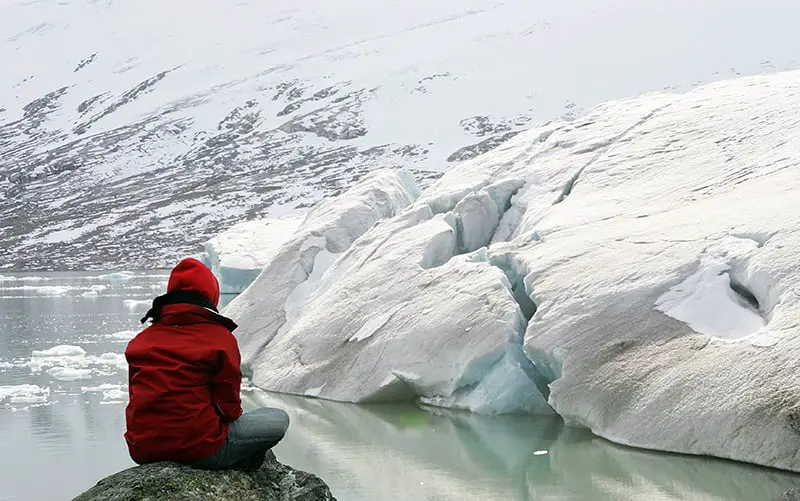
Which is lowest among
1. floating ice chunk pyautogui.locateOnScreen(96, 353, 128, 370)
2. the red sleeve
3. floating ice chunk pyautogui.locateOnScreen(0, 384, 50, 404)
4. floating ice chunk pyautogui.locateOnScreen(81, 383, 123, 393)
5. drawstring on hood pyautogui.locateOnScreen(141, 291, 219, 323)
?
floating ice chunk pyautogui.locateOnScreen(96, 353, 128, 370)

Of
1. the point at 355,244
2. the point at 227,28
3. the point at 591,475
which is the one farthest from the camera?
the point at 227,28

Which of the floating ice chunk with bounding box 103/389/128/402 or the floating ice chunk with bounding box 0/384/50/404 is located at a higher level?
the floating ice chunk with bounding box 0/384/50/404

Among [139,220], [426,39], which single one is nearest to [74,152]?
[139,220]

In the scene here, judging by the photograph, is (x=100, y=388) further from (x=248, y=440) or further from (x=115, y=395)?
(x=248, y=440)

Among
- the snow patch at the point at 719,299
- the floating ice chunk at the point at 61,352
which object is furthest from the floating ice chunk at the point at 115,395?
the snow patch at the point at 719,299

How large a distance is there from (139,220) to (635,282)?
75657mm

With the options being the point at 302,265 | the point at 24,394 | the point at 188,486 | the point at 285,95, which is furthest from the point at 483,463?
the point at 285,95

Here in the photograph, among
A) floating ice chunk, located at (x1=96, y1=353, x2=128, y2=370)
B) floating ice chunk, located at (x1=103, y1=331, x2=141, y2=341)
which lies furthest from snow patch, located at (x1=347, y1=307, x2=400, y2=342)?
floating ice chunk, located at (x1=103, y1=331, x2=141, y2=341)

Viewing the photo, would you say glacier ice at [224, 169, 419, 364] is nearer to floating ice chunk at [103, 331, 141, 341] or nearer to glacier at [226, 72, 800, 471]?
glacier at [226, 72, 800, 471]

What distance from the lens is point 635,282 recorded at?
31.0 ft

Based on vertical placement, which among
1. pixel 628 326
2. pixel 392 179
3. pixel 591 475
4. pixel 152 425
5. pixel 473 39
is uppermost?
pixel 152 425

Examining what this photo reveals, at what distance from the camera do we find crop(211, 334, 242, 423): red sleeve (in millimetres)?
4656

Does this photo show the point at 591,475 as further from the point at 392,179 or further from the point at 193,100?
the point at 193,100

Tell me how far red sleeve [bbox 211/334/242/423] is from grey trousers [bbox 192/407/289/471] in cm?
7
